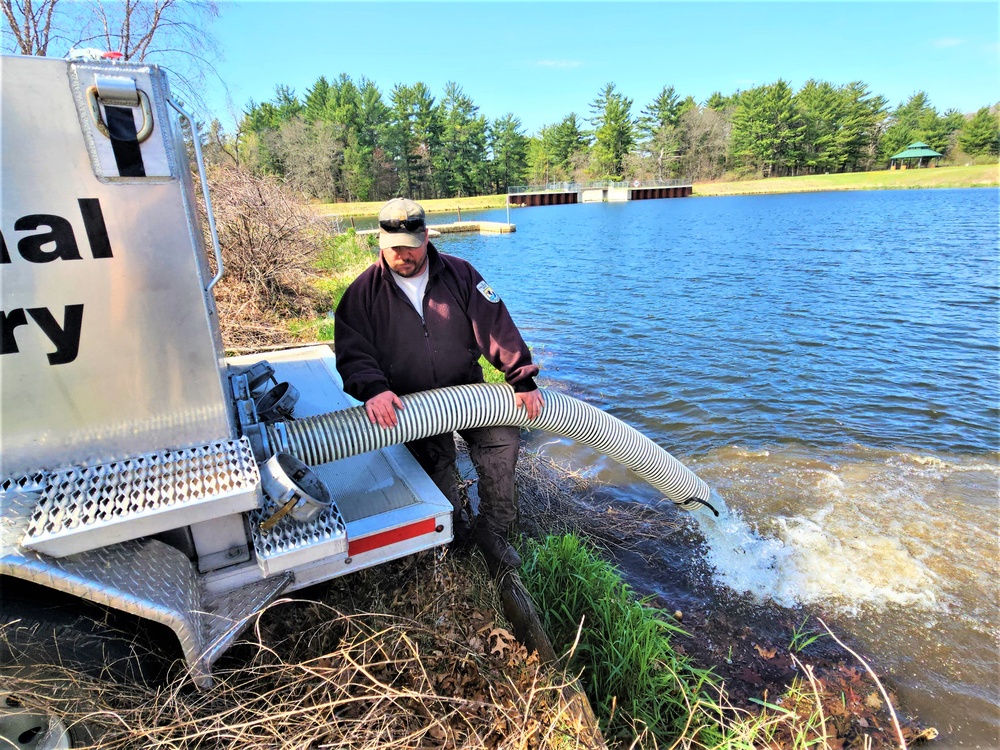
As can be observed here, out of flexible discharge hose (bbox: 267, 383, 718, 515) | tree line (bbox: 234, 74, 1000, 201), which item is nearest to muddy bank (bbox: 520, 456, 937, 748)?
flexible discharge hose (bbox: 267, 383, 718, 515)

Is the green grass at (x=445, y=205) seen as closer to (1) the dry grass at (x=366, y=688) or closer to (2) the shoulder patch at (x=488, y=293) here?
(2) the shoulder patch at (x=488, y=293)

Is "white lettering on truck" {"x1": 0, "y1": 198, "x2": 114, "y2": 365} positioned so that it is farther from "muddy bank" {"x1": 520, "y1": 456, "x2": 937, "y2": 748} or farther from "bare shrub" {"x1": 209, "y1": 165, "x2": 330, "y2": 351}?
"bare shrub" {"x1": 209, "y1": 165, "x2": 330, "y2": 351}

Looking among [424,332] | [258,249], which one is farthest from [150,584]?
[258,249]

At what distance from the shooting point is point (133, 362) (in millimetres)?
1815

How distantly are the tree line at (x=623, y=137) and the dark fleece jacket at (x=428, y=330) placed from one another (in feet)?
206

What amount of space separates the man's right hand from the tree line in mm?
63130

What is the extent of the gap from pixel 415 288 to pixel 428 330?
256 mm

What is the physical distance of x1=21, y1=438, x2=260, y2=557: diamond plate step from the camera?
1638 mm

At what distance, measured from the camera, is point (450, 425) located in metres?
3.01

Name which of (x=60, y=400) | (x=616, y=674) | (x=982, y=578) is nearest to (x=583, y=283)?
(x=982, y=578)

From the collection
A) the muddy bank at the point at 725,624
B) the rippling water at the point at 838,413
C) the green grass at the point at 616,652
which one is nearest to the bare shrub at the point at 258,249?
the rippling water at the point at 838,413

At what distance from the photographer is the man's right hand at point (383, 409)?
9.29ft

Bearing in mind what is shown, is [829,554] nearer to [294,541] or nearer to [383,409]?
[383,409]

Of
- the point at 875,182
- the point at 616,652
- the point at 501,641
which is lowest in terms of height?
the point at 616,652
